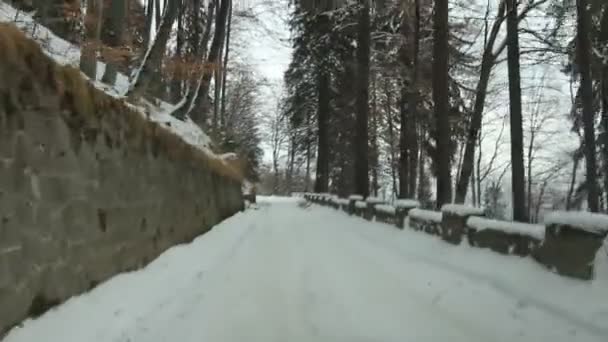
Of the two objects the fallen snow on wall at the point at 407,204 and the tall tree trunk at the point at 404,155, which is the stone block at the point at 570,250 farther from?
the tall tree trunk at the point at 404,155

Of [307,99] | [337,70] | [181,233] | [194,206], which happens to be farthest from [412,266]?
[307,99]

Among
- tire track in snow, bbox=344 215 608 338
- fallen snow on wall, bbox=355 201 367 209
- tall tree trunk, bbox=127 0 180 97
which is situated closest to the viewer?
tire track in snow, bbox=344 215 608 338

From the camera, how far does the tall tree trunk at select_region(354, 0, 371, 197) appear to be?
1781 centimetres

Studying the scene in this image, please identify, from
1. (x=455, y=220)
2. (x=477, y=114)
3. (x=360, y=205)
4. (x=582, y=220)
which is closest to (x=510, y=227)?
(x=582, y=220)

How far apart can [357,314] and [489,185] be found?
50583 mm

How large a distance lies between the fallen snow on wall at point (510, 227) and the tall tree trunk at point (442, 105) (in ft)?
19.5

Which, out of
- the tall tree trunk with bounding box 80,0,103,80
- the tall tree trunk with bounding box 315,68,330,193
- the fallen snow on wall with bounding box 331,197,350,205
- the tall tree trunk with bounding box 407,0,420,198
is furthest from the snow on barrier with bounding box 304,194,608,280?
the tall tree trunk with bounding box 315,68,330,193

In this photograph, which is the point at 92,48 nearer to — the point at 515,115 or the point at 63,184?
the point at 63,184

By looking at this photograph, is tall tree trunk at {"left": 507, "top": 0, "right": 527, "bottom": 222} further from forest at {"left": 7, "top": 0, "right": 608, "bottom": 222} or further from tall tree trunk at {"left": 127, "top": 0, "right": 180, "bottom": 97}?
tall tree trunk at {"left": 127, "top": 0, "right": 180, "bottom": 97}

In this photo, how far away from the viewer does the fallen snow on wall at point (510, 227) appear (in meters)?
4.48

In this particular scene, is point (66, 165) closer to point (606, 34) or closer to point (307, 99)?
point (606, 34)

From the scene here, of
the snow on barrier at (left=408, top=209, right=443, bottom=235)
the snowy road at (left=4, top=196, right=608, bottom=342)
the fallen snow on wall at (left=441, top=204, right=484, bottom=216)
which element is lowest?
the snowy road at (left=4, top=196, right=608, bottom=342)

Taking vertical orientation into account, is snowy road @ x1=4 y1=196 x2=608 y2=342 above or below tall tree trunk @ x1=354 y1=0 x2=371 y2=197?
below

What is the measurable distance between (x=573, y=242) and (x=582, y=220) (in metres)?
0.19
